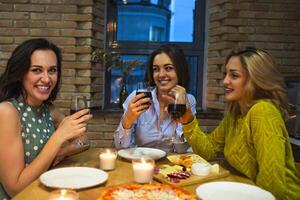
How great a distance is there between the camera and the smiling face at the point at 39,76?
5.76 ft

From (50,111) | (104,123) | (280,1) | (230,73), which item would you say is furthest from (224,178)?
(280,1)

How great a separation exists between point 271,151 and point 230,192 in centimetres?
36

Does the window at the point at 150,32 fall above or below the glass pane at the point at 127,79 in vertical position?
above

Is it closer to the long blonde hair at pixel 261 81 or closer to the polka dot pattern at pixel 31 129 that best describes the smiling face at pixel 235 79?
the long blonde hair at pixel 261 81

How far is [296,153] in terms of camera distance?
308 cm

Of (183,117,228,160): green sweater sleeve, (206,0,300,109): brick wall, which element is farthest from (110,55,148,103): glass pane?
(183,117,228,160): green sweater sleeve

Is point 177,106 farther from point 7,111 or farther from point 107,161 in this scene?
point 7,111

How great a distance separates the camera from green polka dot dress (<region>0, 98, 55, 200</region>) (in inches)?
68.9

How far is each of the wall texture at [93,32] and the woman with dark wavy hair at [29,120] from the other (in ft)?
4.40

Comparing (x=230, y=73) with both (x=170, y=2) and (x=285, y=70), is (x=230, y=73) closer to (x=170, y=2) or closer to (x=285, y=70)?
(x=285, y=70)

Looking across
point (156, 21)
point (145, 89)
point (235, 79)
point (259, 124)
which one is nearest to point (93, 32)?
point (156, 21)

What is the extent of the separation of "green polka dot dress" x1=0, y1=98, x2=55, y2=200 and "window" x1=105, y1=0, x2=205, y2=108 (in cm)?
193

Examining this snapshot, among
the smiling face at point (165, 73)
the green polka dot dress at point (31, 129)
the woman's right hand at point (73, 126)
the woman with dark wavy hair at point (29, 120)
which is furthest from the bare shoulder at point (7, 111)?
the smiling face at point (165, 73)

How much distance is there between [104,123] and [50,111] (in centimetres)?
132
